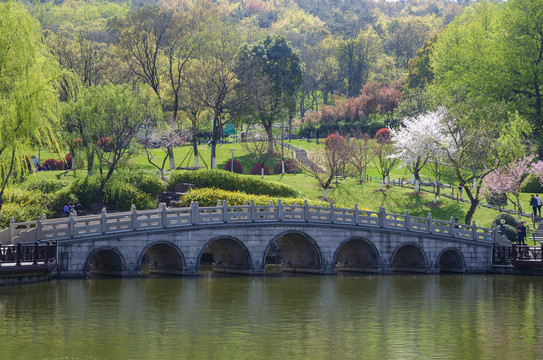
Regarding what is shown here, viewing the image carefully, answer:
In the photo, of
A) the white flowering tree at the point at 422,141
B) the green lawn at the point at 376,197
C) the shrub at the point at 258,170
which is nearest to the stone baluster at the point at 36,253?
the green lawn at the point at 376,197

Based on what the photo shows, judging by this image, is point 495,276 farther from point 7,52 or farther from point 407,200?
point 7,52

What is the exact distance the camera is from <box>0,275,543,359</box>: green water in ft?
77.7

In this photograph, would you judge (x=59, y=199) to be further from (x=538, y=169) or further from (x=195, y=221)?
(x=538, y=169)

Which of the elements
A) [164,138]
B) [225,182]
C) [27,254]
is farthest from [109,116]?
[164,138]

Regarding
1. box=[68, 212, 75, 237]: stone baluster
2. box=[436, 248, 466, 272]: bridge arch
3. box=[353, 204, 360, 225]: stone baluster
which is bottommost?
box=[436, 248, 466, 272]: bridge arch

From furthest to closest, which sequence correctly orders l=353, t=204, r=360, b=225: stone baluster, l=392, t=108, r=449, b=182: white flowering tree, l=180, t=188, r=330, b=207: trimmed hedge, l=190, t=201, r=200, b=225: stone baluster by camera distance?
l=392, t=108, r=449, b=182: white flowering tree, l=180, t=188, r=330, b=207: trimmed hedge, l=353, t=204, r=360, b=225: stone baluster, l=190, t=201, r=200, b=225: stone baluster

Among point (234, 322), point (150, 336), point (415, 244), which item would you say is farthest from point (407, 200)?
point (150, 336)

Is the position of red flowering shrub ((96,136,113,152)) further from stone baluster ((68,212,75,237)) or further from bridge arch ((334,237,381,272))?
bridge arch ((334,237,381,272))

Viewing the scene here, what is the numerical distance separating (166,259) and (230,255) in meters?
4.39

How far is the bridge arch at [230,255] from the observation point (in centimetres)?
4438

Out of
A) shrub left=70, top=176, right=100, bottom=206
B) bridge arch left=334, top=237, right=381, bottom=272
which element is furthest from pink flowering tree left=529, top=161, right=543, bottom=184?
shrub left=70, top=176, right=100, bottom=206

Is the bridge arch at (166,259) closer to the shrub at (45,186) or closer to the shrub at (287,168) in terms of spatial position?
the shrub at (45,186)

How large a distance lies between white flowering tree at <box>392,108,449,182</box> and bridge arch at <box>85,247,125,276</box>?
3203cm

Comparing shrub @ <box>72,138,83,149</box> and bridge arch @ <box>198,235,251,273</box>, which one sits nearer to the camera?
bridge arch @ <box>198,235,251,273</box>
